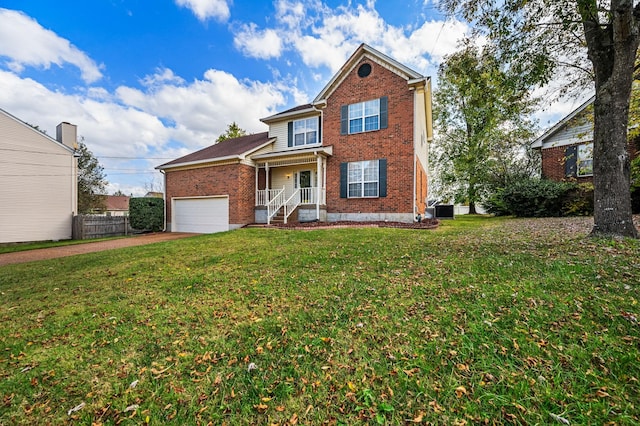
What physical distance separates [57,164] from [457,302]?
20.4 metres

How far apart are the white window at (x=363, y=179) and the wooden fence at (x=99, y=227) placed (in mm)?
13521

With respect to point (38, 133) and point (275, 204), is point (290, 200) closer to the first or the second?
point (275, 204)

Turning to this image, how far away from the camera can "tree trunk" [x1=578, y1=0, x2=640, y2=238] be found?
528cm

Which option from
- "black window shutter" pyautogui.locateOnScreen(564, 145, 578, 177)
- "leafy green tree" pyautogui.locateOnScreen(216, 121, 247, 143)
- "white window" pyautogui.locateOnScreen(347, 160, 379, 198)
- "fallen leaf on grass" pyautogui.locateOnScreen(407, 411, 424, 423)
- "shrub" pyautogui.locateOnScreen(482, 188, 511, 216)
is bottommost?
"fallen leaf on grass" pyautogui.locateOnScreen(407, 411, 424, 423)

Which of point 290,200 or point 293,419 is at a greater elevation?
point 290,200

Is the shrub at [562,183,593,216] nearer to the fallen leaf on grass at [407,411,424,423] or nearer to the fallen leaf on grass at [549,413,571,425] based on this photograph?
the fallen leaf on grass at [549,413,571,425]

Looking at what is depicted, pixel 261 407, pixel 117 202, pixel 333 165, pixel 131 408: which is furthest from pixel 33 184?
pixel 117 202

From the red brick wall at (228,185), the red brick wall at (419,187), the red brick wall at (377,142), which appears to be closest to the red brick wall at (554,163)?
the red brick wall at (419,187)

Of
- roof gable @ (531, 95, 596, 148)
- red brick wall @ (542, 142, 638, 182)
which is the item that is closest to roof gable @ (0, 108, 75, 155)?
roof gable @ (531, 95, 596, 148)

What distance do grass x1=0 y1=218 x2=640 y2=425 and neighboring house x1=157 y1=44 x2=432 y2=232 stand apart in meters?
7.67

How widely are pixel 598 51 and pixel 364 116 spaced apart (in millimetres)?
8157

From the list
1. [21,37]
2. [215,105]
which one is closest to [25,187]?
[21,37]

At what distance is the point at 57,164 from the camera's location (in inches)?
578

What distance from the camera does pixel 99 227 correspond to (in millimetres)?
15031
